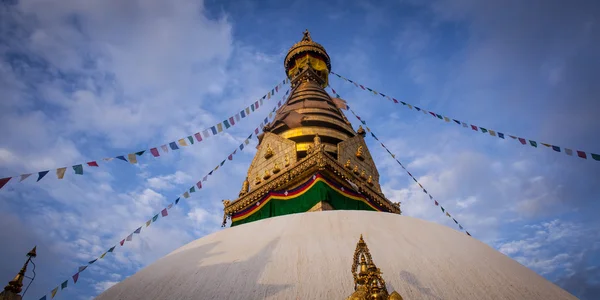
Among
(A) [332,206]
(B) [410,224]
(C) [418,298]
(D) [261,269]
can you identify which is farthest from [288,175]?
(C) [418,298]

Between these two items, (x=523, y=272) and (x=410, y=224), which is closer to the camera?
(x=523, y=272)

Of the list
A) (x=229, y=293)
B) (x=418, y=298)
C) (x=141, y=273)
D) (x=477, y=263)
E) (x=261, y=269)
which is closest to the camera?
(x=418, y=298)

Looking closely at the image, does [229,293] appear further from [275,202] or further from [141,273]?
[275,202]

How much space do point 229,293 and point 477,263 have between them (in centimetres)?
252

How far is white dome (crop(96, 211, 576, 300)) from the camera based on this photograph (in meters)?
2.98

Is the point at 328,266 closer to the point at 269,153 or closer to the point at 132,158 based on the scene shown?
the point at 132,158

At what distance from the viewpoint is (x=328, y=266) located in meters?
3.22

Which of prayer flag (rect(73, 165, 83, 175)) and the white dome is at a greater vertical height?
prayer flag (rect(73, 165, 83, 175))

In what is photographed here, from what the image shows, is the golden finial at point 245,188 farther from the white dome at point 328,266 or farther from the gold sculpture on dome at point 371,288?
the gold sculpture on dome at point 371,288

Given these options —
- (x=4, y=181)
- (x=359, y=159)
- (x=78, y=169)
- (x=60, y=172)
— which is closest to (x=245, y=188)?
(x=359, y=159)

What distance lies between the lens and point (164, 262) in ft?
13.1

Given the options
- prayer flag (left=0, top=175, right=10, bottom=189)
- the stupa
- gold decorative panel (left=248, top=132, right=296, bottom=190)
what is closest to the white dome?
the stupa

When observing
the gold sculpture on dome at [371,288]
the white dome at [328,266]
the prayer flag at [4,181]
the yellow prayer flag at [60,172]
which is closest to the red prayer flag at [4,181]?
the prayer flag at [4,181]

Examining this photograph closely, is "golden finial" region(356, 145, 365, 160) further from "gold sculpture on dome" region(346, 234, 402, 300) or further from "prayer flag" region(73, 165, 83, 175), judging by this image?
"gold sculpture on dome" region(346, 234, 402, 300)
